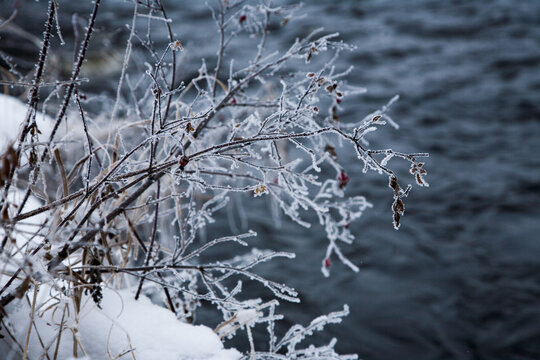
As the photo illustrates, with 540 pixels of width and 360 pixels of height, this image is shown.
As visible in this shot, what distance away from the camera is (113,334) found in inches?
87.7

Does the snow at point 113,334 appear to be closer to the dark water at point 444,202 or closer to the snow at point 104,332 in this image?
the snow at point 104,332

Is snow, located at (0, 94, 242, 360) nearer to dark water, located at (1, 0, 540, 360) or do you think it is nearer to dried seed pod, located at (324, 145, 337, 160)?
dried seed pod, located at (324, 145, 337, 160)

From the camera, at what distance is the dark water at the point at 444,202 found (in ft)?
16.2

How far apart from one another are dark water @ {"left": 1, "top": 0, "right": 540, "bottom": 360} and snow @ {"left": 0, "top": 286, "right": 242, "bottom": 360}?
8.79 feet

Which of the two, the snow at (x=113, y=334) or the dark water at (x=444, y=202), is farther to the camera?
the dark water at (x=444, y=202)

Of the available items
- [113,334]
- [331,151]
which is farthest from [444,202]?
[113,334]

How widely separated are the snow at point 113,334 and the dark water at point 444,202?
2680 mm

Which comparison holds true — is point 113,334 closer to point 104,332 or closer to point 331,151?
point 104,332

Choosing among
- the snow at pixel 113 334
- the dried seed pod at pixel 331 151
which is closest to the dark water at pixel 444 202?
the dried seed pod at pixel 331 151

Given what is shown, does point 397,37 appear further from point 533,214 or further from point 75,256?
point 75,256

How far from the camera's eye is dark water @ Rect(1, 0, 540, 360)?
4930 mm

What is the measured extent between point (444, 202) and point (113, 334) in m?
5.00

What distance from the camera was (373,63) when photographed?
941cm

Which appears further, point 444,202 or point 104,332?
point 444,202
